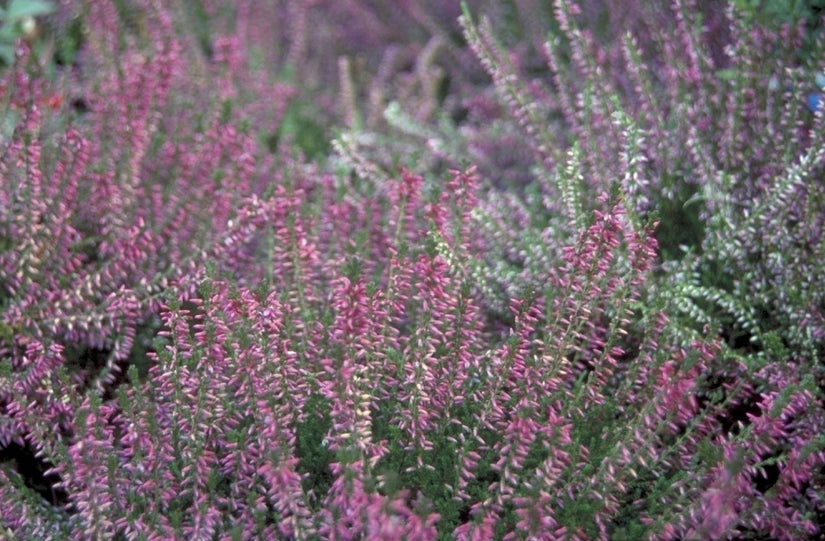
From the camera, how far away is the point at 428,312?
170 centimetres

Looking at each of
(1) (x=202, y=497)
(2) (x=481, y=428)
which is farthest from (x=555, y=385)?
(1) (x=202, y=497)

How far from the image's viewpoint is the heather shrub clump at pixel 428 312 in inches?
64.5

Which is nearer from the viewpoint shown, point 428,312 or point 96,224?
point 428,312

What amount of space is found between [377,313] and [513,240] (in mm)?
825

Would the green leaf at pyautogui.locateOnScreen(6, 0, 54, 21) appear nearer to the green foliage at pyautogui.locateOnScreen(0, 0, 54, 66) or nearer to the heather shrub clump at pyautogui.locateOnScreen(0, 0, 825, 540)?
the green foliage at pyautogui.locateOnScreen(0, 0, 54, 66)

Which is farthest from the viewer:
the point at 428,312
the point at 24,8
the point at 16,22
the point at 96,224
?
the point at 16,22

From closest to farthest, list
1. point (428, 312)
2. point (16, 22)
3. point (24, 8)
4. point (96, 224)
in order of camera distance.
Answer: point (428, 312)
point (96, 224)
point (24, 8)
point (16, 22)

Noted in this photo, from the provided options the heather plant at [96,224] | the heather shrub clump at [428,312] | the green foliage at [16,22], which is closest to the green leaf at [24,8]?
the green foliage at [16,22]

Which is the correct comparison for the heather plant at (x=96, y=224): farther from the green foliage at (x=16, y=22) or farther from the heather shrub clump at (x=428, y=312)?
the green foliage at (x=16, y=22)

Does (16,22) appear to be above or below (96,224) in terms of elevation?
above

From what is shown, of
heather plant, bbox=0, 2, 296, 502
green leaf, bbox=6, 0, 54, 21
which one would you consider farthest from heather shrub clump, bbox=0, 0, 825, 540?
green leaf, bbox=6, 0, 54, 21

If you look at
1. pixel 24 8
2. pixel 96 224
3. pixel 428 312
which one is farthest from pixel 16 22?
pixel 428 312

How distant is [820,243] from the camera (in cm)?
206

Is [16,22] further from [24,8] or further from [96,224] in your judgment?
[96,224]
